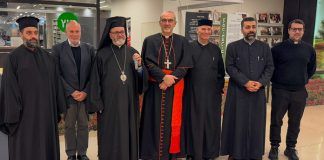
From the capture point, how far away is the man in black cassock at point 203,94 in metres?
3.47

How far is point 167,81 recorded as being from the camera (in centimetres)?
319

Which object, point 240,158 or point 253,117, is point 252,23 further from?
point 240,158

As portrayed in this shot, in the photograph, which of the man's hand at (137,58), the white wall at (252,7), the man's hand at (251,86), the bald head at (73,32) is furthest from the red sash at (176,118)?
the white wall at (252,7)

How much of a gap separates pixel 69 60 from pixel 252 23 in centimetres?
195

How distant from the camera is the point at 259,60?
A: 11.5 feet

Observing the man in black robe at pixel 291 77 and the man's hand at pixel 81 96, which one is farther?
the man in black robe at pixel 291 77

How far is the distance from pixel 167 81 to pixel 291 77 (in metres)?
1.50

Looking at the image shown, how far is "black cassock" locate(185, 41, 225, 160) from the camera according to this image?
347cm

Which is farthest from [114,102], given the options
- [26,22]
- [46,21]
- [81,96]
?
[46,21]

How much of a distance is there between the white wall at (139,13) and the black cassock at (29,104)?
6546mm

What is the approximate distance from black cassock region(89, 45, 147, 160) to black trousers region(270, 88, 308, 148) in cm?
165

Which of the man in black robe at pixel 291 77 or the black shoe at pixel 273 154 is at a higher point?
the man in black robe at pixel 291 77

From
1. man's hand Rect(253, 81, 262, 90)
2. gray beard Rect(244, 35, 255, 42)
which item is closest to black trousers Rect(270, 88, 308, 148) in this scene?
man's hand Rect(253, 81, 262, 90)

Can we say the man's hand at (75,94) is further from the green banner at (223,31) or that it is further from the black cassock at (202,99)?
the green banner at (223,31)
